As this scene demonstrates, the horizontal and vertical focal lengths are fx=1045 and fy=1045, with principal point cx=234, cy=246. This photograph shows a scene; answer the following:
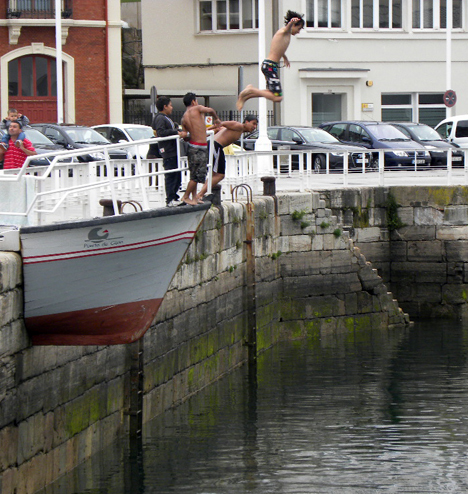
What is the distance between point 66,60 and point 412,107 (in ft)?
41.1

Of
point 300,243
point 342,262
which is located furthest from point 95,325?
point 342,262

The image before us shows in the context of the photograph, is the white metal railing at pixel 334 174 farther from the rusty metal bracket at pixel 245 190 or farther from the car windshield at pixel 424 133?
the car windshield at pixel 424 133

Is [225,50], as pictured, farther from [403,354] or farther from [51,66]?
[403,354]

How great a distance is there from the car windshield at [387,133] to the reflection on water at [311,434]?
9297 millimetres

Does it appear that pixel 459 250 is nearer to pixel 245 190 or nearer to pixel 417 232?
pixel 417 232

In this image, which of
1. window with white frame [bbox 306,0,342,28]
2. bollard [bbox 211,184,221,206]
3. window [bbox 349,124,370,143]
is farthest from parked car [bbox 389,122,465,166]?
bollard [bbox 211,184,221,206]

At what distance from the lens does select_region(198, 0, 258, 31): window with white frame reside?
36906 mm

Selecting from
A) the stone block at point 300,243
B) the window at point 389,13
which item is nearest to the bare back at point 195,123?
the stone block at point 300,243

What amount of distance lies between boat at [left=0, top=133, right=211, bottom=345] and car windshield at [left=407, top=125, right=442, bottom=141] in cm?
1760

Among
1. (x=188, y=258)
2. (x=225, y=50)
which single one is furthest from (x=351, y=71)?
(x=188, y=258)

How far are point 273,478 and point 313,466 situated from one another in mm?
532

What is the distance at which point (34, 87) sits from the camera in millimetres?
33844

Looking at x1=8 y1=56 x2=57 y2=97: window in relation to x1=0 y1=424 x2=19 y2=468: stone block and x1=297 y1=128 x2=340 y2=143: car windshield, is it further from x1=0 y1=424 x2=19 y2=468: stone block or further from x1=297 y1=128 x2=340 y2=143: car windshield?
x1=0 y1=424 x2=19 y2=468: stone block

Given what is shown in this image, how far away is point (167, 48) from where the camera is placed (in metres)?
37.6
